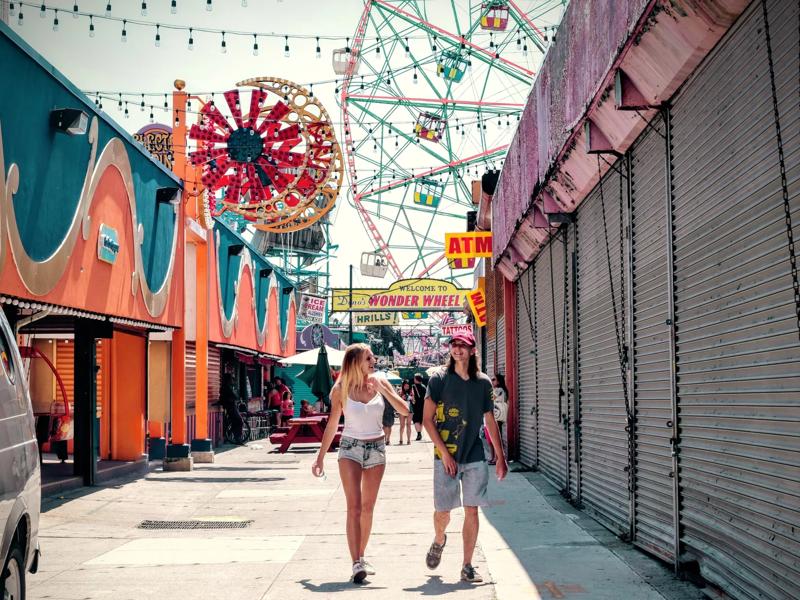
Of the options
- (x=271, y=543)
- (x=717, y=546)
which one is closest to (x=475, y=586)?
(x=717, y=546)

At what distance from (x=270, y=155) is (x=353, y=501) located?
15.1 m

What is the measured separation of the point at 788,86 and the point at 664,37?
4.75 ft

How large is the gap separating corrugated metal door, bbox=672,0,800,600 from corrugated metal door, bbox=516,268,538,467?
8912 mm

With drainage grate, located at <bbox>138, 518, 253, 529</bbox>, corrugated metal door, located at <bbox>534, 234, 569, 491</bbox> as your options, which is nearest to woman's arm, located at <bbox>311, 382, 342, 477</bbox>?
drainage grate, located at <bbox>138, 518, 253, 529</bbox>

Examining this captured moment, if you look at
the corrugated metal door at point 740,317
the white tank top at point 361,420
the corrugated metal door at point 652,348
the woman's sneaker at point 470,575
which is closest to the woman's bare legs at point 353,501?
the white tank top at point 361,420

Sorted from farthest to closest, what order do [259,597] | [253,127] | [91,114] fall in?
[253,127] → [91,114] → [259,597]

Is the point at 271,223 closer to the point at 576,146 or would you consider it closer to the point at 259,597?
the point at 576,146

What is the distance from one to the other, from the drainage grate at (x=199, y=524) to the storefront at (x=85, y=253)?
9.10 ft

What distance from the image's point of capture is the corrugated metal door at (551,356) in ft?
42.5

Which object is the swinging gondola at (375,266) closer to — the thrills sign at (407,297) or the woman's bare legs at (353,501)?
the thrills sign at (407,297)

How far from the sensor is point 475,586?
7.40 m

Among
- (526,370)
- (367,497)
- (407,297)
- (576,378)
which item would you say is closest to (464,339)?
(367,497)

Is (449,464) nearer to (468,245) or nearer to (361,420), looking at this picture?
(361,420)

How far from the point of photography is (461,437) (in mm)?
7684
